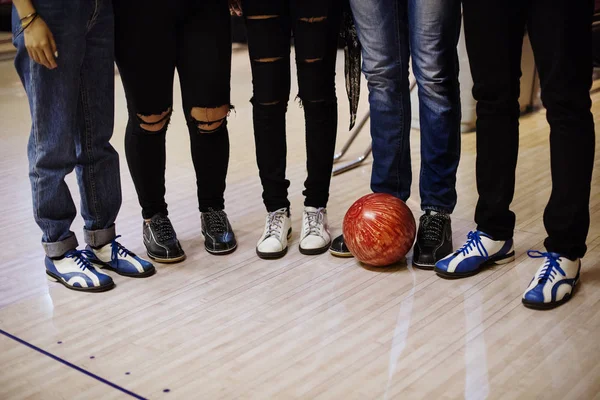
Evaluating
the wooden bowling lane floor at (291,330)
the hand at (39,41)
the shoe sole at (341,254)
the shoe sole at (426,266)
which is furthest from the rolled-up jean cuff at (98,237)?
the shoe sole at (426,266)

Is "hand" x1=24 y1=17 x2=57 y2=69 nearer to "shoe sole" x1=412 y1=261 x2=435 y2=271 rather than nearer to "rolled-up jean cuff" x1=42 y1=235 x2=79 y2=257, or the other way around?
"rolled-up jean cuff" x1=42 y1=235 x2=79 y2=257

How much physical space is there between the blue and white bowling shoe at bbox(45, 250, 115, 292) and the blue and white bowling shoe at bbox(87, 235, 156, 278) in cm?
7

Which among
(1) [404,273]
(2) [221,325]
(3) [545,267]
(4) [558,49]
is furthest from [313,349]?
(4) [558,49]

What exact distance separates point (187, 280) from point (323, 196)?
58cm

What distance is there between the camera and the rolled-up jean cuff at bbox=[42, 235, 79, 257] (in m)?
2.40

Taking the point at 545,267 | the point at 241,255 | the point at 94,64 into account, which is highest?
the point at 94,64

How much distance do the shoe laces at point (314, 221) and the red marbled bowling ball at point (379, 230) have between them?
219mm

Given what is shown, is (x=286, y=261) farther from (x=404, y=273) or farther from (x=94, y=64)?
(x=94, y=64)

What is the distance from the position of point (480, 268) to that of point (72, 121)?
1.33 metres

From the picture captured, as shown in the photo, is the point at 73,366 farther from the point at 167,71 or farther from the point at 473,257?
the point at 473,257

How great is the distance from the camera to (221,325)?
7.04 ft

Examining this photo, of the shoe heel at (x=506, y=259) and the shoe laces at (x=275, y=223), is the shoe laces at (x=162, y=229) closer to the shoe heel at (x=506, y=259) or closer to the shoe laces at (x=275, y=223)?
the shoe laces at (x=275, y=223)

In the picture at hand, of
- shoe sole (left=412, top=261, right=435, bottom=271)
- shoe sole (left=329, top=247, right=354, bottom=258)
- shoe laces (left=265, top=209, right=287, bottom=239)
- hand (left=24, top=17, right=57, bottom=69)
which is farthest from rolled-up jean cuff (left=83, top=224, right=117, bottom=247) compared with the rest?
shoe sole (left=412, top=261, right=435, bottom=271)

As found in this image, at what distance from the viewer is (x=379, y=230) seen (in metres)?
2.37
